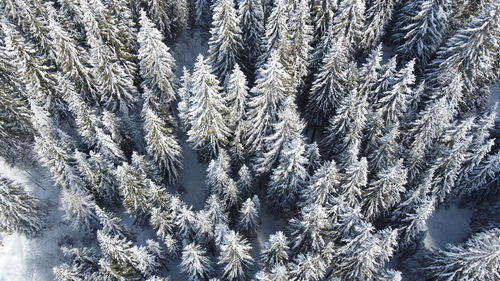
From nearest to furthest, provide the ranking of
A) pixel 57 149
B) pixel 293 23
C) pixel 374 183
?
pixel 374 183, pixel 57 149, pixel 293 23

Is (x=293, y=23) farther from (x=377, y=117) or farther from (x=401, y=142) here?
(x=401, y=142)

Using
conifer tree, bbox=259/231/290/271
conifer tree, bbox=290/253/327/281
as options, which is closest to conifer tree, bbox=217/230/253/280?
conifer tree, bbox=259/231/290/271

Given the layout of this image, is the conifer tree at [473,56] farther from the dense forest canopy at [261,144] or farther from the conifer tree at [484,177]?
the conifer tree at [484,177]

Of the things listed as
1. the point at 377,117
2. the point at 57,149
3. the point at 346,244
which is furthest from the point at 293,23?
the point at 57,149

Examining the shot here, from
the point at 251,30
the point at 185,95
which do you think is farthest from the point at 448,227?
the point at 185,95

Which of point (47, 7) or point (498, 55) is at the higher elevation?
point (498, 55)

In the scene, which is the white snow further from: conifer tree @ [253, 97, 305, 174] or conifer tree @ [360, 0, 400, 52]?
conifer tree @ [360, 0, 400, 52]

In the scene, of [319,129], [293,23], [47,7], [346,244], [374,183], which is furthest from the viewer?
[319,129]
